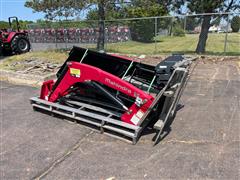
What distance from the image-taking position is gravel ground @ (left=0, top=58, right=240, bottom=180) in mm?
2924

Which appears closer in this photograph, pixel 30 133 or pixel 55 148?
pixel 55 148

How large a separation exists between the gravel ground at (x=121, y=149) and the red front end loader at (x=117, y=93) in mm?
222

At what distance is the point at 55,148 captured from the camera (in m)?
3.52

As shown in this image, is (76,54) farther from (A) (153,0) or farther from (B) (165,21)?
(B) (165,21)

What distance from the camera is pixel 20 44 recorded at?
15008mm

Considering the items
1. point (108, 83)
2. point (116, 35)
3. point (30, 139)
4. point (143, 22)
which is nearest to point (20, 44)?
point (116, 35)

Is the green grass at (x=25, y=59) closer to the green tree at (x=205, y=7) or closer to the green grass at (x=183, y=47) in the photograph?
the green grass at (x=183, y=47)

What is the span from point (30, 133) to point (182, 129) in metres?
2.46

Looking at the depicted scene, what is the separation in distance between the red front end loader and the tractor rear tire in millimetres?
10769

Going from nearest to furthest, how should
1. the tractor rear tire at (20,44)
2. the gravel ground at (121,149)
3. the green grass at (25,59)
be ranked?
1. the gravel ground at (121,149)
2. the green grass at (25,59)
3. the tractor rear tire at (20,44)

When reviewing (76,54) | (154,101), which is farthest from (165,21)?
(154,101)

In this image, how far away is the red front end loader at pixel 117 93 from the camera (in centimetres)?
358

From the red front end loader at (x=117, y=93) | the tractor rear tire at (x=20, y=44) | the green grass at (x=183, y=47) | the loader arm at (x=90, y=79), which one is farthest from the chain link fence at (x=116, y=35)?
the loader arm at (x=90, y=79)

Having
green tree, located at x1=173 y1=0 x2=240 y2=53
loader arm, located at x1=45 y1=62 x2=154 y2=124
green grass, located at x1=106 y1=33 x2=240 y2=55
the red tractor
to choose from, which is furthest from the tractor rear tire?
loader arm, located at x1=45 y1=62 x2=154 y2=124
